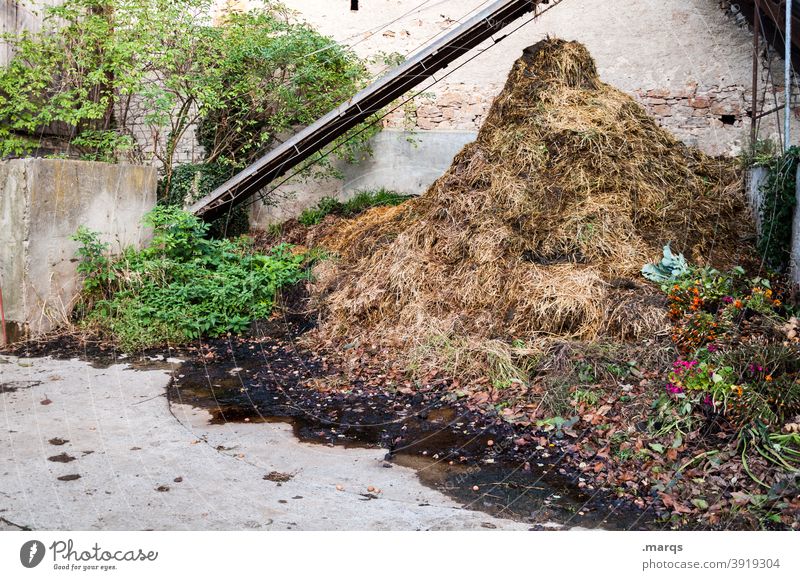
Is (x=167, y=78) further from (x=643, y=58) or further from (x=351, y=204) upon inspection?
(x=643, y=58)

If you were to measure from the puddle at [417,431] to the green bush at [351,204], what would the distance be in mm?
4367

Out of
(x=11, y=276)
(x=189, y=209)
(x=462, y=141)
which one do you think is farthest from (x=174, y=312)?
(x=462, y=141)

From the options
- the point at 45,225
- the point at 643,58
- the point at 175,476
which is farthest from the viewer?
the point at 643,58

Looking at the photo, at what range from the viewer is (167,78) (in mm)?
9398

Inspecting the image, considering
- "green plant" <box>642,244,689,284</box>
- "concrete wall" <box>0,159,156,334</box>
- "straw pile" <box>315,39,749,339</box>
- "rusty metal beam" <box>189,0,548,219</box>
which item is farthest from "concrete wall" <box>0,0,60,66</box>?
"green plant" <box>642,244,689,284</box>

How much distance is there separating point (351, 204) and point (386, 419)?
6246 millimetres

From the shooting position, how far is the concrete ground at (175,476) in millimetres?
3123

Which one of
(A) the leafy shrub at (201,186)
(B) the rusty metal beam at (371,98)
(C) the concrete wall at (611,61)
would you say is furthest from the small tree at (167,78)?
(B) the rusty metal beam at (371,98)

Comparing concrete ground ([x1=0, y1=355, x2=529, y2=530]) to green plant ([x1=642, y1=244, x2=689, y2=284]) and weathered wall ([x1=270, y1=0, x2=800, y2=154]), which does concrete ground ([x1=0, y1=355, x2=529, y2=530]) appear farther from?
weathered wall ([x1=270, y1=0, x2=800, y2=154])

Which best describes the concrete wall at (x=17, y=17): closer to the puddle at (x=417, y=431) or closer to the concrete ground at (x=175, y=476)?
the puddle at (x=417, y=431)

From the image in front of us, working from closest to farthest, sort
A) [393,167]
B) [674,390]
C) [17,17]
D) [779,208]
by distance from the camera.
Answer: [674,390] → [779,208] → [17,17] → [393,167]

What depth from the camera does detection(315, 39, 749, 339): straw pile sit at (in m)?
5.74

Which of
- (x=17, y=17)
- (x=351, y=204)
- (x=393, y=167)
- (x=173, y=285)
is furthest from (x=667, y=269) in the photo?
(x=17, y=17)

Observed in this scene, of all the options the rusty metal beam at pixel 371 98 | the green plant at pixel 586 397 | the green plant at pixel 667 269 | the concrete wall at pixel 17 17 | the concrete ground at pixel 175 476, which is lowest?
the green plant at pixel 586 397
